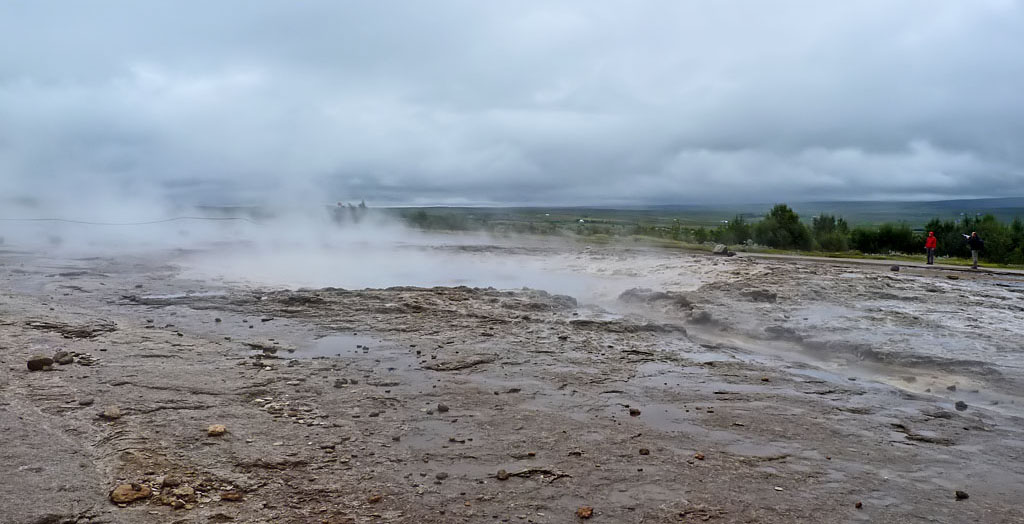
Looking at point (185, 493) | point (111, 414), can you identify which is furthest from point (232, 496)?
point (111, 414)

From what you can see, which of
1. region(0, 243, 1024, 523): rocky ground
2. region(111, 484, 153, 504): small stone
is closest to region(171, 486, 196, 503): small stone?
region(0, 243, 1024, 523): rocky ground

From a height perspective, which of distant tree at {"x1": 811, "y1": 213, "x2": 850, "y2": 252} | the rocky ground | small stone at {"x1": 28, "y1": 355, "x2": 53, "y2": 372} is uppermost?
distant tree at {"x1": 811, "y1": 213, "x2": 850, "y2": 252}

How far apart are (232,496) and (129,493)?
56 cm

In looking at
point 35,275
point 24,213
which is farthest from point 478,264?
point 24,213

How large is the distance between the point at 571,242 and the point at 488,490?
24.7m

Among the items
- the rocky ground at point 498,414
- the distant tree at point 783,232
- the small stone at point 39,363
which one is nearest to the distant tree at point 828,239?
the distant tree at point 783,232

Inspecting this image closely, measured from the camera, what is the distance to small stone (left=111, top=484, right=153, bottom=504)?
3.58m

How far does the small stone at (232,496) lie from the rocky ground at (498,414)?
2cm

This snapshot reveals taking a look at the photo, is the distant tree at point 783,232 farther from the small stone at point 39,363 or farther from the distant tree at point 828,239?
the small stone at point 39,363

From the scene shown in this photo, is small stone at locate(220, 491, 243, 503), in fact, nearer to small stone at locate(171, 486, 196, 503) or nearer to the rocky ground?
the rocky ground

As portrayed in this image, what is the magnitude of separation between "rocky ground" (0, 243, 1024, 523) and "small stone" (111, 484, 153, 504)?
15 millimetres

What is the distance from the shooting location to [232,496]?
374 cm

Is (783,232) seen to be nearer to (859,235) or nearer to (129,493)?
(859,235)

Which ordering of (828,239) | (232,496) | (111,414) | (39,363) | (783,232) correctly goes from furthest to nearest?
(783,232)
(828,239)
(39,363)
(111,414)
(232,496)
